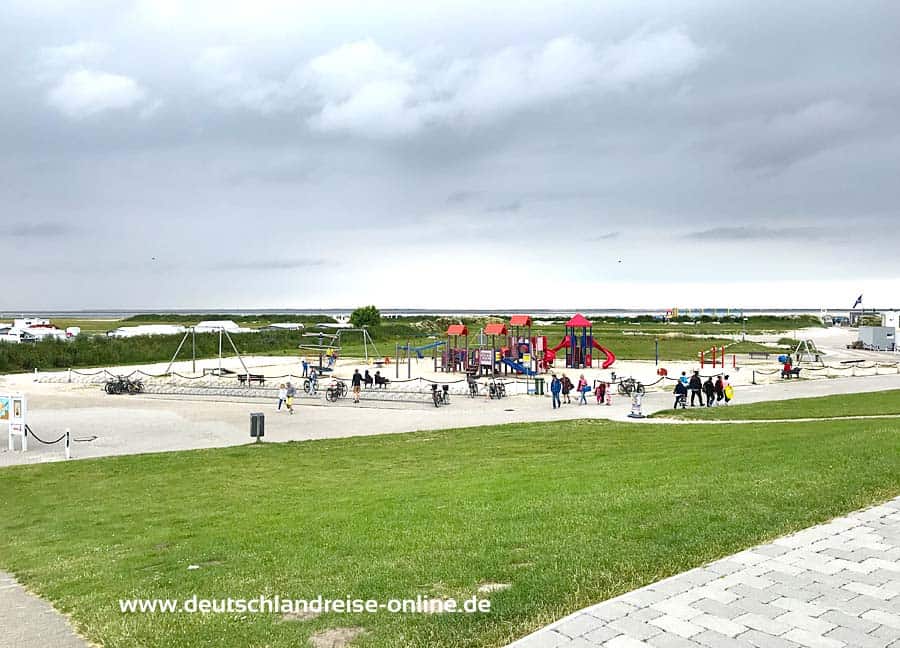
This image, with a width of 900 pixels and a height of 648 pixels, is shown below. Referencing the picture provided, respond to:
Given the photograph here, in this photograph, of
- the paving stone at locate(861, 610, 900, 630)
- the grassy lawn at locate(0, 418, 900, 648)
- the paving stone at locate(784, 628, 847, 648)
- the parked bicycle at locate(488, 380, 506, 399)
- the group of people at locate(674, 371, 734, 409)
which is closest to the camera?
the paving stone at locate(784, 628, 847, 648)

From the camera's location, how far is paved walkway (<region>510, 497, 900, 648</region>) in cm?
526

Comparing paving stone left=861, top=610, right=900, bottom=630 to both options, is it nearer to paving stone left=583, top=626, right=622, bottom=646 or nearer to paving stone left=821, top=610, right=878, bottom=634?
paving stone left=821, top=610, right=878, bottom=634

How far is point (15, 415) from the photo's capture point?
68.8 feet

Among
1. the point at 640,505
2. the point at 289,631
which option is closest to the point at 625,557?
the point at 640,505

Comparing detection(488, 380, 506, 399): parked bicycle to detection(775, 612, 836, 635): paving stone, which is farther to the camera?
detection(488, 380, 506, 399): parked bicycle

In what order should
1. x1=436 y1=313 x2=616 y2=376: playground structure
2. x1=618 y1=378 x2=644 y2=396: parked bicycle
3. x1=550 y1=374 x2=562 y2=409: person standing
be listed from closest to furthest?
x1=550 y1=374 x2=562 y2=409: person standing → x1=618 y1=378 x2=644 y2=396: parked bicycle → x1=436 y1=313 x2=616 y2=376: playground structure

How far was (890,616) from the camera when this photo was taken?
5645 millimetres

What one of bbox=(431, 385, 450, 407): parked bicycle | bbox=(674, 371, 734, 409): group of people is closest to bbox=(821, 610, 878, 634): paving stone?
bbox=(674, 371, 734, 409): group of people

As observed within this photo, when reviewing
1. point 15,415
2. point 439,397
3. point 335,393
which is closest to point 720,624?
point 15,415

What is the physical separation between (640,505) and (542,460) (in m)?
6.79

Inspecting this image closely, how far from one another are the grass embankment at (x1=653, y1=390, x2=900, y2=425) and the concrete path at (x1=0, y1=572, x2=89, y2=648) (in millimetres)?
21401

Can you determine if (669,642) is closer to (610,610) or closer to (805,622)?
(610,610)

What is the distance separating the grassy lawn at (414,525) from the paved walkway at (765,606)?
1.15ft

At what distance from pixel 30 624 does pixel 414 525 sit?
4214mm
